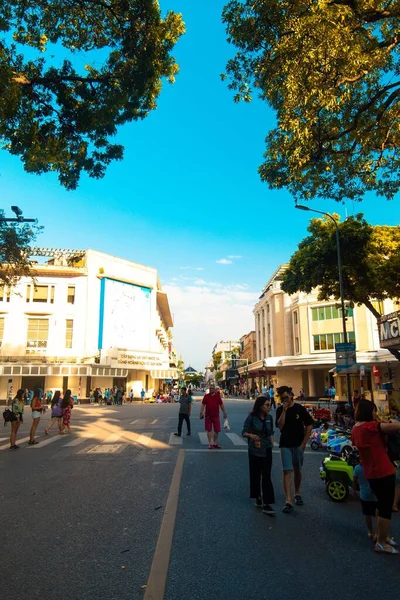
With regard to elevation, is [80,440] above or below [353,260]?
below

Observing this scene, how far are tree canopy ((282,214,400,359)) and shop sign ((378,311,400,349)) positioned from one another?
100cm

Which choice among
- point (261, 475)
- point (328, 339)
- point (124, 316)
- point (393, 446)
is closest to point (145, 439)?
point (261, 475)

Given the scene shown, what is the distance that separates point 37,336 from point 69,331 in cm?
320

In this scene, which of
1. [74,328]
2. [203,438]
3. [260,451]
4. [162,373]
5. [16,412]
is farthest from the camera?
[162,373]

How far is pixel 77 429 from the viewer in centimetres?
1781

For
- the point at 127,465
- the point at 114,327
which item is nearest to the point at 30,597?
the point at 127,465

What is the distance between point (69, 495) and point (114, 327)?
42725mm

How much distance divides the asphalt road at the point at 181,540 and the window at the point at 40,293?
3973cm

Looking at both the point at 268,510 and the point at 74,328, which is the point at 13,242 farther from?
the point at 74,328

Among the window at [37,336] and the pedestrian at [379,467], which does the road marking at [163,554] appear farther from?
the window at [37,336]

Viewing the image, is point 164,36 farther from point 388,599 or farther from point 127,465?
point 388,599

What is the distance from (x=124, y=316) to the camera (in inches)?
1998

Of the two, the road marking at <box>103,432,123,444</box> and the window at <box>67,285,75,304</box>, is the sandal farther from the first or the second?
the window at <box>67,285,75,304</box>

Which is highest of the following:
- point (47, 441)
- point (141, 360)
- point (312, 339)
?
point (312, 339)
